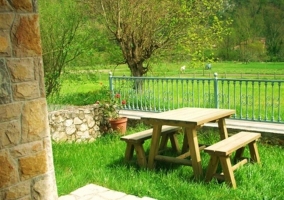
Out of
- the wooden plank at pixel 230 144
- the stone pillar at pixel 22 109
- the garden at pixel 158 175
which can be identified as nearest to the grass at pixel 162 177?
the garden at pixel 158 175

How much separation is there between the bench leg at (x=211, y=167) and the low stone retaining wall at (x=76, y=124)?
3.47m

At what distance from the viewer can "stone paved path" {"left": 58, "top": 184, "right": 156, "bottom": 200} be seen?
4051 millimetres

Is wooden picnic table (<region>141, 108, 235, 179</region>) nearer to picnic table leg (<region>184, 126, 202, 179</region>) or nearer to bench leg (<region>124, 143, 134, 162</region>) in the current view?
picnic table leg (<region>184, 126, 202, 179</region>)

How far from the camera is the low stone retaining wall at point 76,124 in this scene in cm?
691

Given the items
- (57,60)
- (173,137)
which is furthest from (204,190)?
(57,60)

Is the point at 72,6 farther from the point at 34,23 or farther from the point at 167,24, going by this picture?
the point at 34,23

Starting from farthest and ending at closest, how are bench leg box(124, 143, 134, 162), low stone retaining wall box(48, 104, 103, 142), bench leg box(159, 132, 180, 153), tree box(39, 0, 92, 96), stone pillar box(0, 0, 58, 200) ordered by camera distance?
tree box(39, 0, 92, 96)
low stone retaining wall box(48, 104, 103, 142)
bench leg box(159, 132, 180, 153)
bench leg box(124, 143, 134, 162)
stone pillar box(0, 0, 58, 200)

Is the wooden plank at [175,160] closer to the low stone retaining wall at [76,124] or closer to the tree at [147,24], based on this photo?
the low stone retaining wall at [76,124]

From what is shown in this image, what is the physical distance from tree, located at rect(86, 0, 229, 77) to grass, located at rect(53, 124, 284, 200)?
223 inches

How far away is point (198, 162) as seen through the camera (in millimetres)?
4535

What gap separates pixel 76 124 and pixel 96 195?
127 inches

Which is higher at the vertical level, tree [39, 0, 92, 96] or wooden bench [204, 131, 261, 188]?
tree [39, 0, 92, 96]

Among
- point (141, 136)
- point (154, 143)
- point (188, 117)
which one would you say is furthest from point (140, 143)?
point (188, 117)

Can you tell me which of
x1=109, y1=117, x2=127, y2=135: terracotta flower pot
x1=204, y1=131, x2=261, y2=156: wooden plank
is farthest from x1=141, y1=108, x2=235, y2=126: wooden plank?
x1=109, y1=117, x2=127, y2=135: terracotta flower pot
